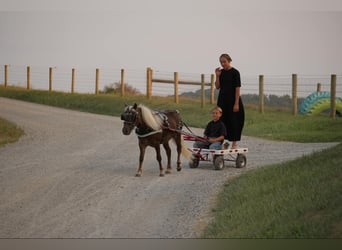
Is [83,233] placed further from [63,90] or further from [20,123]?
[20,123]

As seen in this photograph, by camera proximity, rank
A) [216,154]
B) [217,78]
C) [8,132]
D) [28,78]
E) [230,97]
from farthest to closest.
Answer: [8,132] → [216,154] → [28,78] → [230,97] → [217,78]

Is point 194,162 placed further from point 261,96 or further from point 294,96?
point 294,96

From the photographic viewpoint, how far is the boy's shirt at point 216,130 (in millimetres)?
10980

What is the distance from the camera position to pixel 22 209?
29.2 feet

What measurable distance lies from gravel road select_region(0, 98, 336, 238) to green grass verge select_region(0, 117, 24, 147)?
4.8 inches

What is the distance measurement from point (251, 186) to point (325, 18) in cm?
239

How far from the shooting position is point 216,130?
1105 cm

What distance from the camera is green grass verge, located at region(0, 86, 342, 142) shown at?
1135 cm

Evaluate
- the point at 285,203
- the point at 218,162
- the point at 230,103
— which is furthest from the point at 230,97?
the point at 285,203

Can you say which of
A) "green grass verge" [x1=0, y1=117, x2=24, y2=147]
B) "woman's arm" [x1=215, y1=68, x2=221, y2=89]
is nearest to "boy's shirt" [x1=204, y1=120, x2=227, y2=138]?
"woman's arm" [x1=215, y1=68, x2=221, y2=89]

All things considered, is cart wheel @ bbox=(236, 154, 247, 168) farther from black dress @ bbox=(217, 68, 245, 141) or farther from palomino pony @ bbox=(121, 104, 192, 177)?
palomino pony @ bbox=(121, 104, 192, 177)

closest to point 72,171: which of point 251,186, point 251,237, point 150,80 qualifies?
point 150,80

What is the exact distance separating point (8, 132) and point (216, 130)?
351cm

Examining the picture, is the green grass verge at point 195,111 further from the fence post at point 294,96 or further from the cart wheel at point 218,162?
the cart wheel at point 218,162
